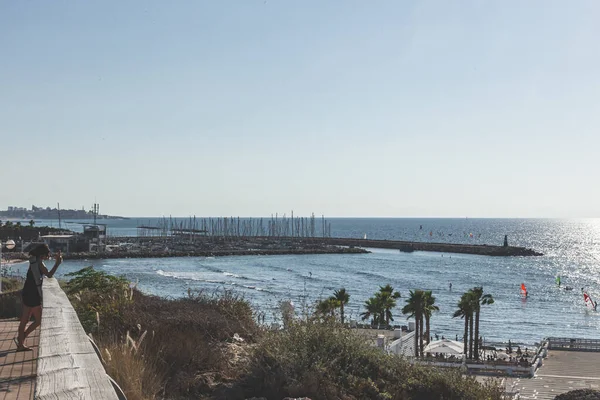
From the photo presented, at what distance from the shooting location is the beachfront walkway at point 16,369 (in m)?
5.65

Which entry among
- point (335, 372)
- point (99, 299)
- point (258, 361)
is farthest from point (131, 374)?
point (99, 299)

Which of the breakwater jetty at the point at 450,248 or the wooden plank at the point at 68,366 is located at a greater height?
the wooden plank at the point at 68,366

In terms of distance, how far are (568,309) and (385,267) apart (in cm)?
3605

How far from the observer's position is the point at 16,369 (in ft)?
22.2

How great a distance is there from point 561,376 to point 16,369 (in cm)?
3161

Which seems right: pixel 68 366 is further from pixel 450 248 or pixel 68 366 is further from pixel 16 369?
pixel 450 248

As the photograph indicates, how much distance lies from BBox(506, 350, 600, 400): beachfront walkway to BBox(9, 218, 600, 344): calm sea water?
32.5ft

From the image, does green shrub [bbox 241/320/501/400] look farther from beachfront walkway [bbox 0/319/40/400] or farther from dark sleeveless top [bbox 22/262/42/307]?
dark sleeveless top [bbox 22/262/42/307]

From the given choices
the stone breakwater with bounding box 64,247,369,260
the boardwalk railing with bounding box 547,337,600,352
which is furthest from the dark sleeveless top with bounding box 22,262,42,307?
the stone breakwater with bounding box 64,247,369,260

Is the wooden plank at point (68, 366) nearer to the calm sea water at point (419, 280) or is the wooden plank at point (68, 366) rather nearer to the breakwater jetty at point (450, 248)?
the calm sea water at point (419, 280)

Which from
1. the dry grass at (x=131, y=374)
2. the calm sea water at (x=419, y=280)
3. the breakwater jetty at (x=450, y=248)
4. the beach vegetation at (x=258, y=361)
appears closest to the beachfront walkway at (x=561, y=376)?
the calm sea water at (x=419, y=280)

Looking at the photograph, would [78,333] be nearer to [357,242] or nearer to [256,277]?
[256,277]

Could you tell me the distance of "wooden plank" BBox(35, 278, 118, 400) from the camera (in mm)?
3055

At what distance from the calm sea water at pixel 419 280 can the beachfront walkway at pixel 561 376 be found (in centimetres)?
990
